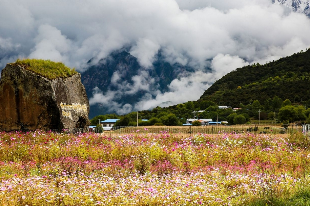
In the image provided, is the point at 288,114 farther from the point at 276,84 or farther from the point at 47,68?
the point at 47,68

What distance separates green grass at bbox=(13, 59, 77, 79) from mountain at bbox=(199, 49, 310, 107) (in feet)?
406

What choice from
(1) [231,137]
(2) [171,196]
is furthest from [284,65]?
(2) [171,196]

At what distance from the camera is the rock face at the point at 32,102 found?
1722cm

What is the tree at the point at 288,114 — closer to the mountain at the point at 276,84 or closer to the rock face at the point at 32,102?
the mountain at the point at 276,84

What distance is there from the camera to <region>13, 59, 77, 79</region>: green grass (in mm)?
17930

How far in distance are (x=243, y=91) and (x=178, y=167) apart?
6396 inches

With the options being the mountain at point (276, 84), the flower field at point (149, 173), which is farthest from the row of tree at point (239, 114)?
the flower field at point (149, 173)

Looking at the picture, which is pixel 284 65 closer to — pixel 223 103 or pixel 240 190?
pixel 223 103

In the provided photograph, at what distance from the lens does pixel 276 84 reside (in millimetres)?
153375

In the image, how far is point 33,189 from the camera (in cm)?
668

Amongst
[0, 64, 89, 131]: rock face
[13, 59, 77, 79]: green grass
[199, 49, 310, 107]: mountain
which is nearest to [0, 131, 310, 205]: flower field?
[0, 64, 89, 131]: rock face

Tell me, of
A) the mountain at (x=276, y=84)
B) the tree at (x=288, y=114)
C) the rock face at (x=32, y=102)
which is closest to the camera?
the rock face at (x=32, y=102)

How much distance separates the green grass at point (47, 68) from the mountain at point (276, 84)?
124m

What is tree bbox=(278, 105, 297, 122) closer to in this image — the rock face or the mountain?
the mountain
